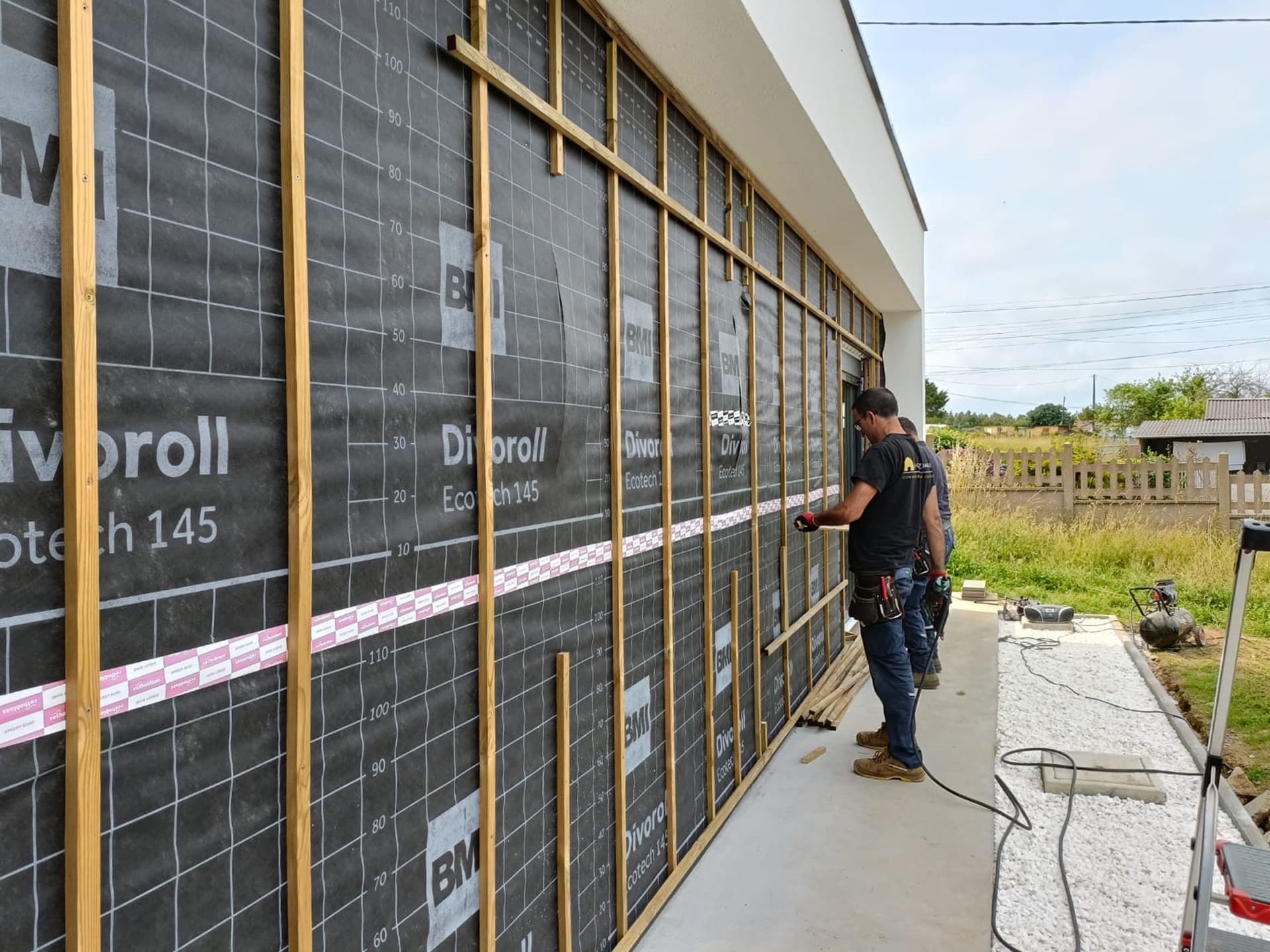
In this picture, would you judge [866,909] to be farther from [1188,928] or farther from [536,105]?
[536,105]

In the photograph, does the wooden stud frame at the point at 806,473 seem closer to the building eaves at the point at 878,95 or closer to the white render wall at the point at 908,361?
the building eaves at the point at 878,95

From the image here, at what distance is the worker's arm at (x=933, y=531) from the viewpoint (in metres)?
4.41

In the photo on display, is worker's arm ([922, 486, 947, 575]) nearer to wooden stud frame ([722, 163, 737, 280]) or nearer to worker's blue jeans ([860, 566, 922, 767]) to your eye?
worker's blue jeans ([860, 566, 922, 767])

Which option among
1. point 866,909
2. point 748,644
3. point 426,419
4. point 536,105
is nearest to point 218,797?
point 426,419

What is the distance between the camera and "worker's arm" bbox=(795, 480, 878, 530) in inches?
143

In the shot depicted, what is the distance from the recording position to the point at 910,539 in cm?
382

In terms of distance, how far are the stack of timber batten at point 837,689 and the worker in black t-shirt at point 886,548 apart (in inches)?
26.5

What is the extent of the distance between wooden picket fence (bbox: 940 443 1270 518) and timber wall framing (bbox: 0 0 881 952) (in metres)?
9.94

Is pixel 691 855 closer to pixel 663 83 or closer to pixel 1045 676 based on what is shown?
pixel 663 83

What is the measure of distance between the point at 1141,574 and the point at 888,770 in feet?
25.5

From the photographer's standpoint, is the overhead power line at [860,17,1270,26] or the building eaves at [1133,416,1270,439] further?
the building eaves at [1133,416,1270,439]

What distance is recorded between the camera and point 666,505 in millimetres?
2816

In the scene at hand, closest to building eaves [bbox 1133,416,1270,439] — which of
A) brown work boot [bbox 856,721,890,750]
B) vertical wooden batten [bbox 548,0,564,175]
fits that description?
brown work boot [bbox 856,721,890,750]

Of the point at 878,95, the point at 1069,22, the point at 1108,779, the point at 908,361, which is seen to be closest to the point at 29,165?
the point at 1108,779
